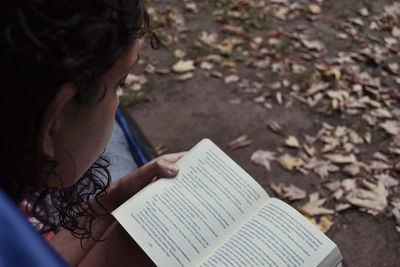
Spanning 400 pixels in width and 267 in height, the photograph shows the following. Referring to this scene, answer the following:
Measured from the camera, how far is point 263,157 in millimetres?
3021

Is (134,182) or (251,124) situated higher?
(134,182)

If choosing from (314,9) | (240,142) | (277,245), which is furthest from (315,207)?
(314,9)

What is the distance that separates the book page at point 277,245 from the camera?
57.8 inches

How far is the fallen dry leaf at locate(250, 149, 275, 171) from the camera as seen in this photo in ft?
9.79

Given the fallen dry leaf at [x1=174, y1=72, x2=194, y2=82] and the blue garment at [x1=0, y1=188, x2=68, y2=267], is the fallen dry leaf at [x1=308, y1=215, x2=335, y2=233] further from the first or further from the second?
the blue garment at [x1=0, y1=188, x2=68, y2=267]

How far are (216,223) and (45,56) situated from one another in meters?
0.99

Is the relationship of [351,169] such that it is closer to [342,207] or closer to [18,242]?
[342,207]

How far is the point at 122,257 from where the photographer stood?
1.69 meters

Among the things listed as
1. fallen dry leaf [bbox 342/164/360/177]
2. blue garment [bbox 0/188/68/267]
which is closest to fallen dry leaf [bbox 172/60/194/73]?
fallen dry leaf [bbox 342/164/360/177]

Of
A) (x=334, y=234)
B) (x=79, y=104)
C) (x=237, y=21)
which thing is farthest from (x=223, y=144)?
(x=79, y=104)

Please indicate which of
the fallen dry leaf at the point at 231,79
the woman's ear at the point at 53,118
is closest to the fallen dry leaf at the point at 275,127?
the fallen dry leaf at the point at 231,79

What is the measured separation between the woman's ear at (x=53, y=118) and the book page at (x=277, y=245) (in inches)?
31.4

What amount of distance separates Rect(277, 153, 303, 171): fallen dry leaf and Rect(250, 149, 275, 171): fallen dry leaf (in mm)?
69

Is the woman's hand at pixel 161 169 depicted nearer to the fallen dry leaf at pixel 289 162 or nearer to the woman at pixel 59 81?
the woman at pixel 59 81
